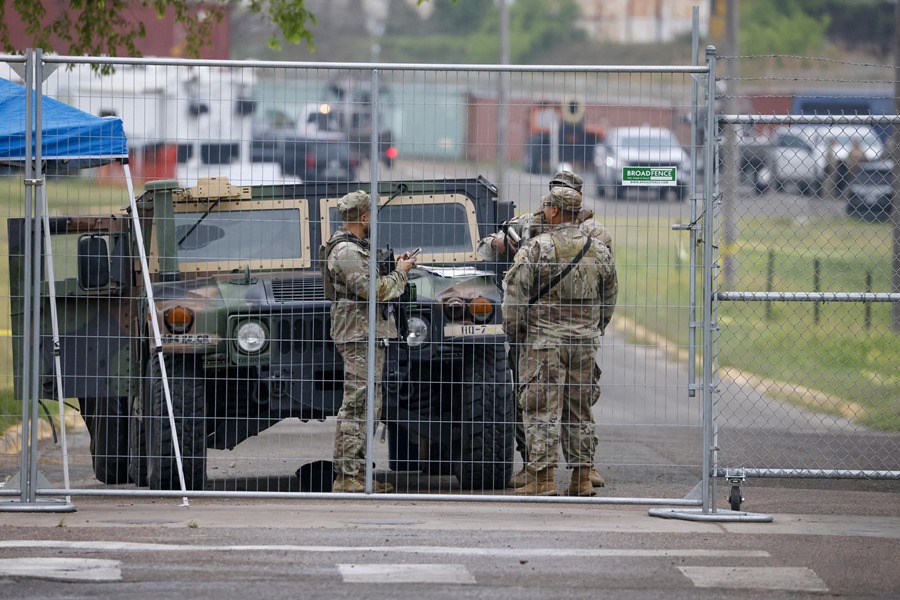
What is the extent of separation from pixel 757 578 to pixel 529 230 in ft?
9.97

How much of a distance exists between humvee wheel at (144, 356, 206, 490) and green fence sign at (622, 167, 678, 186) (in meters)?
2.87

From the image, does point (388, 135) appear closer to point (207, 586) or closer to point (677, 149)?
point (677, 149)

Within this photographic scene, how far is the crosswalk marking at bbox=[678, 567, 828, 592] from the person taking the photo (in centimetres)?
652

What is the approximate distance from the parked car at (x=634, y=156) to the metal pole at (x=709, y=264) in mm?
256

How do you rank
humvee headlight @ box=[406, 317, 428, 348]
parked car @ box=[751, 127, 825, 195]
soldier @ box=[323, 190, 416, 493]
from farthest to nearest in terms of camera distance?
parked car @ box=[751, 127, 825, 195] → humvee headlight @ box=[406, 317, 428, 348] → soldier @ box=[323, 190, 416, 493]

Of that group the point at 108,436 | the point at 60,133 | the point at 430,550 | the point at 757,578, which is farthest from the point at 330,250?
the point at 757,578

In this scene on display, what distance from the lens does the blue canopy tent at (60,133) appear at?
8273mm

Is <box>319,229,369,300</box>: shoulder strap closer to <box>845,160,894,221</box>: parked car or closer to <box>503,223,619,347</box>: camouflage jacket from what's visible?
<box>503,223,619,347</box>: camouflage jacket

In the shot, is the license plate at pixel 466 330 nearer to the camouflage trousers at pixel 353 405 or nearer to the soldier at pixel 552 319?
the soldier at pixel 552 319

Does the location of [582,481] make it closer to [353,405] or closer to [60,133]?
[353,405]

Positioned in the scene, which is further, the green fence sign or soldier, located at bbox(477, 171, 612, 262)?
soldier, located at bbox(477, 171, 612, 262)

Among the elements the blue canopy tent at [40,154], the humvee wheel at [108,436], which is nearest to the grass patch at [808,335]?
the blue canopy tent at [40,154]

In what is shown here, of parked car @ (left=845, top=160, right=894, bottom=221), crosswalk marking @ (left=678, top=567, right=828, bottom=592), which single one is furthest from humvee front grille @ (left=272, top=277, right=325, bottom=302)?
parked car @ (left=845, top=160, right=894, bottom=221)

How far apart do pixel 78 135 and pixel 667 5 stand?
6488 cm
